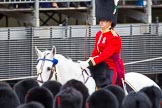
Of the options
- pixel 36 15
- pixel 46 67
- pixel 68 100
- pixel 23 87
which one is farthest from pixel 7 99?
pixel 36 15

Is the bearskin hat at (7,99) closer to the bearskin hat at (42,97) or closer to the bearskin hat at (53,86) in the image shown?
the bearskin hat at (42,97)

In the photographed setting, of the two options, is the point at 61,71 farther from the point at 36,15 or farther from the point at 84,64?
the point at 36,15

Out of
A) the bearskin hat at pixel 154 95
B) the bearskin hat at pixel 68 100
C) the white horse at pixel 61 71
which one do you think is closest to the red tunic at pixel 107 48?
the white horse at pixel 61 71

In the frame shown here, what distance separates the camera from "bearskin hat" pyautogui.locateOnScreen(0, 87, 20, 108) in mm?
7039

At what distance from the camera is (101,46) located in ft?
30.1

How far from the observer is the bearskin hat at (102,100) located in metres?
6.81

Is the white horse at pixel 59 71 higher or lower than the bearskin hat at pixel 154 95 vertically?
higher

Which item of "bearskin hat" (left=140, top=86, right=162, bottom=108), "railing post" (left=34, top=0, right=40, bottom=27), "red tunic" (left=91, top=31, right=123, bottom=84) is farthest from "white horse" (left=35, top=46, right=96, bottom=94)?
"railing post" (left=34, top=0, right=40, bottom=27)

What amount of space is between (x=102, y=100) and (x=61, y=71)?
2.41 meters

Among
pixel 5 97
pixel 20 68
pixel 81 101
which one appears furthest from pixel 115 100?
pixel 20 68

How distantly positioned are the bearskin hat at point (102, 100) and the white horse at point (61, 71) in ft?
6.90

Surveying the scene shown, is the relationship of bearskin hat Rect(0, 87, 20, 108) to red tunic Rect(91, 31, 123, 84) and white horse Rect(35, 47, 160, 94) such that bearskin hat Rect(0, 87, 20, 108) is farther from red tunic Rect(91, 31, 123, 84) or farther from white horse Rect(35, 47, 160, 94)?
red tunic Rect(91, 31, 123, 84)

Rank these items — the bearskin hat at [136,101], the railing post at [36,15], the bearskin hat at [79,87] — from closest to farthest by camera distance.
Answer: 1. the bearskin hat at [136,101]
2. the bearskin hat at [79,87]
3. the railing post at [36,15]

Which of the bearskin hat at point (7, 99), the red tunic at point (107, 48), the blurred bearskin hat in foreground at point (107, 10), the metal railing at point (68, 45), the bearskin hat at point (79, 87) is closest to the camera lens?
the bearskin hat at point (7, 99)
